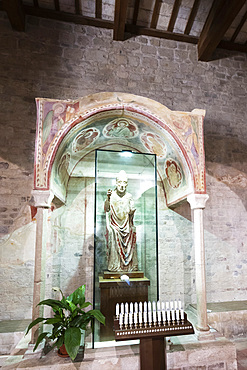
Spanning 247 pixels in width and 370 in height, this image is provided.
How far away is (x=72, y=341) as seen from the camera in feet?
9.78

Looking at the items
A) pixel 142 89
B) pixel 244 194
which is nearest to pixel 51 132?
pixel 142 89

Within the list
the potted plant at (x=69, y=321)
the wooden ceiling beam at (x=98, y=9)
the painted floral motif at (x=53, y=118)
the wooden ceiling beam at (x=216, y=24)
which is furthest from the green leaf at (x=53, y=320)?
the wooden ceiling beam at (x=216, y=24)

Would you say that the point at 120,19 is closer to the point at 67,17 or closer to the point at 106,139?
the point at 67,17

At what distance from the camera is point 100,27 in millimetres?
6168

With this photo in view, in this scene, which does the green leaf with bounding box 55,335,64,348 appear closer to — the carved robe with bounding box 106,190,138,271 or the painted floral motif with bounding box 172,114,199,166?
the carved robe with bounding box 106,190,138,271

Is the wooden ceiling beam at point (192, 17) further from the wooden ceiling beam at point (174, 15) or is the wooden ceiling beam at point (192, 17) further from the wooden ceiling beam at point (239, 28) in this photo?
the wooden ceiling beam at point (239, 28)

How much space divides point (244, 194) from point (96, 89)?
14.5 feet

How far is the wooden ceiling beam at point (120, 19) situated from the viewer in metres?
5.25

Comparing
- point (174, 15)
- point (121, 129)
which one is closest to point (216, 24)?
point (174, 15)

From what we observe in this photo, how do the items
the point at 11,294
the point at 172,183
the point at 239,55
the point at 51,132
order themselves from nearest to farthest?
the point at 51,132, the point at 11,294, the point at 172,183, the point at 239,55

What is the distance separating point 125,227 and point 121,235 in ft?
0.49

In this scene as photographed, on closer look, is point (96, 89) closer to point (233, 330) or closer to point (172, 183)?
point (172, 183)

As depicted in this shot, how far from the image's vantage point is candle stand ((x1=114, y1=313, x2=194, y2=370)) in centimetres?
282

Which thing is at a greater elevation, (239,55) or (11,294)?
(239,55)
